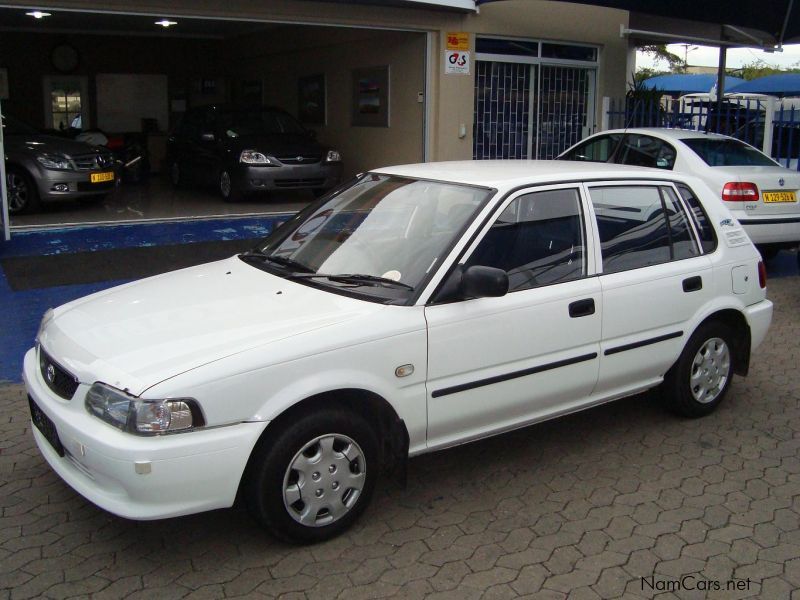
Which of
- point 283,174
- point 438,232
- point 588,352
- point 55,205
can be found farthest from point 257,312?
point 55,205

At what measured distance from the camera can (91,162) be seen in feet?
41.2

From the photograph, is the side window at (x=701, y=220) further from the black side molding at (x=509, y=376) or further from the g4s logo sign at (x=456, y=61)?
the g4s logo sign at (x=456, y=61)

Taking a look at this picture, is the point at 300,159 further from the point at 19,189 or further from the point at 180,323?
the point at 180,323

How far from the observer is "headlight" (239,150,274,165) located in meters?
13.6

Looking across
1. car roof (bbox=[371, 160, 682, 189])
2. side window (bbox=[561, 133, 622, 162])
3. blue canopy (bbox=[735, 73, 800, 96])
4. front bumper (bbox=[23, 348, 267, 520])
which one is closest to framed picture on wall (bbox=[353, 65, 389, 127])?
side window (bbox=[561, 133, 622, 162])

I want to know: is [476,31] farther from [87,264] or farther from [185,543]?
[185,543]

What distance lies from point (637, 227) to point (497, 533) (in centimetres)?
205

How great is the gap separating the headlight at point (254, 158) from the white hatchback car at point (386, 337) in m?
8.63

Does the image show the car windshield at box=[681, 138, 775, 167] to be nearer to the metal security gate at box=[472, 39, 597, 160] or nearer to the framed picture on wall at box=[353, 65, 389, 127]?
the metal security gate at box=[472, 39, 597, 160]

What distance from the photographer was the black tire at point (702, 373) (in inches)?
209

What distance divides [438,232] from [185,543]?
6.32 feet

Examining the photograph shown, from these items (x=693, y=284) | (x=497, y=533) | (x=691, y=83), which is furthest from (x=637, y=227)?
(x=691, y=83)

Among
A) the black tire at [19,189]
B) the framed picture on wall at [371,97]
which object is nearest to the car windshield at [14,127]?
the black tire at [19,189]

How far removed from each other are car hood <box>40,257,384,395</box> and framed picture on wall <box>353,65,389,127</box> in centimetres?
1025
